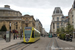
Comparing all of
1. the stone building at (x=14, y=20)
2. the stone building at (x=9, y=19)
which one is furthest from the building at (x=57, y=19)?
the stone building at (x=9, y=19)

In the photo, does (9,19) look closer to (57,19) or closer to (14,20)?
(14,20)

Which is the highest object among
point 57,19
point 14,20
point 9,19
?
point 57,19

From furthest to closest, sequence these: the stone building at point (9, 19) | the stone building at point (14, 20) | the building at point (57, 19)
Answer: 1. the building at point (57, 19)
2. the stone building at point (14, 20)
3. the stone building at point (9, 19)

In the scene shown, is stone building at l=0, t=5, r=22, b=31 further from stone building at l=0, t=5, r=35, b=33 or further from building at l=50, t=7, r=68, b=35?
building at l=50, t=7, r=68, b=35

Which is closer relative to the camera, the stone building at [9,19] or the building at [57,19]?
the stone building at [9,19]

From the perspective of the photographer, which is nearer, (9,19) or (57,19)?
(9,19)

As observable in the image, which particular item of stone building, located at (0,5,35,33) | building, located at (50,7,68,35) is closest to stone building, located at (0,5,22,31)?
stone building, located at (0,5,35,33)

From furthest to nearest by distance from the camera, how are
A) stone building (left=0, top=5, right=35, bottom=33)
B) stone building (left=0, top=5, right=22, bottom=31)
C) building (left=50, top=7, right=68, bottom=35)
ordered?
1. building (left=50, top=7, right=68, bottom=35)
2. stone building (left=0, top=5, right=35, bottom=33)
3. stone building (left=0, top=5, right=22, bottom=31)

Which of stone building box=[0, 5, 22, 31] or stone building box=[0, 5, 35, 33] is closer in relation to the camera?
stone building box=[0, 5, 22, 31]

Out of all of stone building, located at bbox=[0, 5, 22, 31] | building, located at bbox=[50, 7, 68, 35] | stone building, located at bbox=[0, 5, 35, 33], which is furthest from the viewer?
building, located at bbox=[50, 7, 68, 35]

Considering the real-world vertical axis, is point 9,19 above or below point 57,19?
below

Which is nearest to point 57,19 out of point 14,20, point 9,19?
point 14,20

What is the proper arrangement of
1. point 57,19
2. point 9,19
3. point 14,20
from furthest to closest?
point 57,19 → point 9,19 → point 14,20

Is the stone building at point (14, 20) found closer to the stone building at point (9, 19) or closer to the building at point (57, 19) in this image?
the stone building at point (9, 19)
